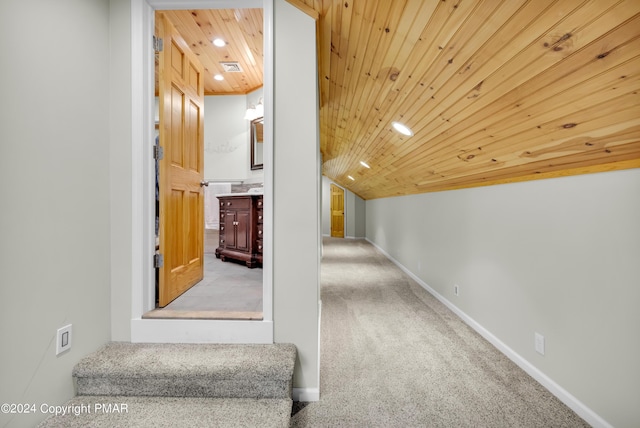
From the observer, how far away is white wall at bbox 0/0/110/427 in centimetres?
120

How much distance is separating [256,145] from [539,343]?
355 centimetres

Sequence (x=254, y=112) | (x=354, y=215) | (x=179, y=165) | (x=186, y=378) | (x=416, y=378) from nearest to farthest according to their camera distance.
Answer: (x=186, y=378), (x=416, y=378), (x=179, y=165), (x=254, y=112), (x=354, y=215)

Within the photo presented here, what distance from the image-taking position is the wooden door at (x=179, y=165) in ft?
6.23

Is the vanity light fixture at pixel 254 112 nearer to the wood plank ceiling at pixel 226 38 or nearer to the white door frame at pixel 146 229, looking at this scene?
the wood plank ceiling at pixel 226 38

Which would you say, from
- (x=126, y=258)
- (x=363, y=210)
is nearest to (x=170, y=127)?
(x=126, y=258)

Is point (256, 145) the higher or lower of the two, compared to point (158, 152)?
higher

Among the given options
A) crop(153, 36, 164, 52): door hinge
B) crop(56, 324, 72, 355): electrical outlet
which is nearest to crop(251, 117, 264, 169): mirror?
crop(153, 36, 164, 52): door hinge

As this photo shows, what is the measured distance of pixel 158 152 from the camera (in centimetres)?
183

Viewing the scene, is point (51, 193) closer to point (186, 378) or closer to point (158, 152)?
point (158, 152)

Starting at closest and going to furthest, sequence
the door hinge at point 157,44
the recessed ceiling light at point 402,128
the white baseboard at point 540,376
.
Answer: the white baseboard at point 540,376 < the door hinge at point 157,44 < the recessed ceiling light at point 402,128

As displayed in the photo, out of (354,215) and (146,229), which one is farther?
(354,215)

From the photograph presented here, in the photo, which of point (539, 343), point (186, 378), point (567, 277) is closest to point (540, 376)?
point (539, 343)

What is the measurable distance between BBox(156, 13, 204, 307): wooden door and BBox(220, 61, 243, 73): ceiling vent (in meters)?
0.86

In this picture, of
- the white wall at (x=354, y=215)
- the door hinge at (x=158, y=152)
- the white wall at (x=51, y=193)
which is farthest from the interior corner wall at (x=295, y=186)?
the white wall at (x=354, y=215)
